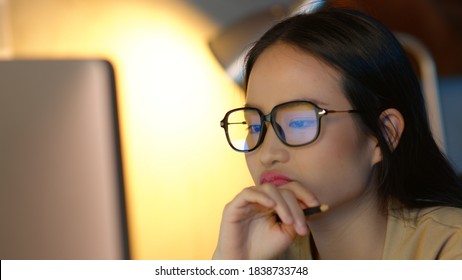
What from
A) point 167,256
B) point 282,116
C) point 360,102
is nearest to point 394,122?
point 360,102

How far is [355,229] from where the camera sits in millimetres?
930

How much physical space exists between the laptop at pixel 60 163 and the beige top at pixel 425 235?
366 millimetres

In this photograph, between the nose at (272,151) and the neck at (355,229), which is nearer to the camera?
the nose at (272,151)

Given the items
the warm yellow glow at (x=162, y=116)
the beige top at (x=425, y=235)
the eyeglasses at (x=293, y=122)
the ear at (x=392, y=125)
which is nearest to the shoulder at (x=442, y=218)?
the beige top at (x=425, y=235)

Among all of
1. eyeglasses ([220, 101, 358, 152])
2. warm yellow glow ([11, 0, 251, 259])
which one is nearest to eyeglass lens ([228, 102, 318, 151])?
eyeglasses ([220, 101, 358, 152])

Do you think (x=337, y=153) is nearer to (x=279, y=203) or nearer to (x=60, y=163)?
(x=279, y=203)

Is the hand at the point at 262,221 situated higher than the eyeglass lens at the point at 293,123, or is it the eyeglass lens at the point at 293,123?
the eyeglass lens at the point at 293,123

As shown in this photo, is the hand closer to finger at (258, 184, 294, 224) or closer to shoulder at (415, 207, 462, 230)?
finger at (258, 184, 294, 224)

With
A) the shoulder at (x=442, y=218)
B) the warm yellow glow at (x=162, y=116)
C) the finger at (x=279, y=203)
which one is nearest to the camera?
the finger at (x=279, y=203)

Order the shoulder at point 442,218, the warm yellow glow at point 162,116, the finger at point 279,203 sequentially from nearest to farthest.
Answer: the finger at point 279,203
the shoulder at point 442,218
the warm yellow glow at point 162,116

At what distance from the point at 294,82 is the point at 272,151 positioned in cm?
10

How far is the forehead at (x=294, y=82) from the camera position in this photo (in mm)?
820

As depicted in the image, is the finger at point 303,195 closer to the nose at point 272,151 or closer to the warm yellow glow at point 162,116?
the nose at point 272,151

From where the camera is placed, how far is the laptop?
0.75 metres
